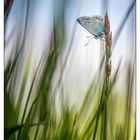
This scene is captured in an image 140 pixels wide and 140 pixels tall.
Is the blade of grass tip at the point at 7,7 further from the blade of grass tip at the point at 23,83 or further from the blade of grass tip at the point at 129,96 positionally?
the blade of grass tip at the point at 129,96

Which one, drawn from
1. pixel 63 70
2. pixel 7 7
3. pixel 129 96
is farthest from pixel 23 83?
pixel 129 96

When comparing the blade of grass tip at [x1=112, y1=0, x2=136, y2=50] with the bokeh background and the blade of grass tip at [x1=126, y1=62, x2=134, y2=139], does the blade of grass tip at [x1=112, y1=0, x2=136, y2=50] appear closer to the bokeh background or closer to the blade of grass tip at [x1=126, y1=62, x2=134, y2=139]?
the bokeh background

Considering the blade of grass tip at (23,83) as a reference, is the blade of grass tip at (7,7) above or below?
above

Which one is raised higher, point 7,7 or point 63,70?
point 7,7

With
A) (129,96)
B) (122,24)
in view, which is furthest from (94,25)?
(129,96)

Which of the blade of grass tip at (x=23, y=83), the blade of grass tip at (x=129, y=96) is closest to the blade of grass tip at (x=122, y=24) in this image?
the blade of grass tip at (x=129, y=96)

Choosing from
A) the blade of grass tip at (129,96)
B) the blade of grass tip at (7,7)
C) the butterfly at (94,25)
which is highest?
the blade of grass tip at (7,7)


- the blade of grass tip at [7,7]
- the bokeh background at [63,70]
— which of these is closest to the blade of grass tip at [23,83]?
the bokeh background at [63,70]

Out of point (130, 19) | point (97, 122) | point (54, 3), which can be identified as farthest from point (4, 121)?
point (130, 19)

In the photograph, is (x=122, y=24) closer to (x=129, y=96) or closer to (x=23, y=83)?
(x=129, y=96)
